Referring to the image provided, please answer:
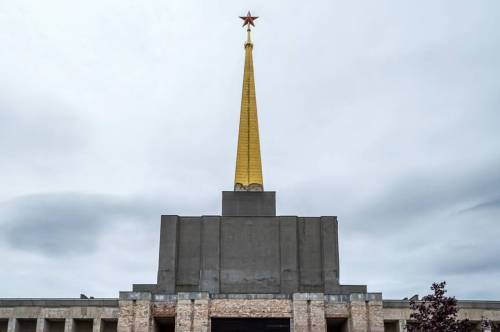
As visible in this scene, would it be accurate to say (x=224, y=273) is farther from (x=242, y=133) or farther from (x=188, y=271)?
(x=242, y=133)

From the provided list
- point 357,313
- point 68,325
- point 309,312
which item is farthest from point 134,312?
point 357,313

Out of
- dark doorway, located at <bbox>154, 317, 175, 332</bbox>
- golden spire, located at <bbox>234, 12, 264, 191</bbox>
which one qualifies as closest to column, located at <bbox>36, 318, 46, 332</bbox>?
dark doorway, located at <bbox>154, 317, 175, 332</bbox>

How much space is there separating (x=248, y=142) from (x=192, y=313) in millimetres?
12440

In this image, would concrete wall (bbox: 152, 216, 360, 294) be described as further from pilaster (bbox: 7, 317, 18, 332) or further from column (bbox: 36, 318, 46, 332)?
pilaster (bbox: 7, 317, 18, 332)

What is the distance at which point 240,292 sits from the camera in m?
32.9

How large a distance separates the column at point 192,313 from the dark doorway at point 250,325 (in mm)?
1638

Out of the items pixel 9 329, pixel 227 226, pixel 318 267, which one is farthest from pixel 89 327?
pixel 318 267

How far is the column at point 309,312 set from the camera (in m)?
30.1

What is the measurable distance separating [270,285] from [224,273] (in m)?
2.54

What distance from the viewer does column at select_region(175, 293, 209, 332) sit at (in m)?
29.9

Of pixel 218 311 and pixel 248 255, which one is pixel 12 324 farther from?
pixel 248 255

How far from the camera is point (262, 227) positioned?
1359 inches

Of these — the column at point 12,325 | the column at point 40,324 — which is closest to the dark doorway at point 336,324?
the column at point 40,324

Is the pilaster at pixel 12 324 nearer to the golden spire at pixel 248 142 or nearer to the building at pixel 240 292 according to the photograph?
the building at pixel 240 292
